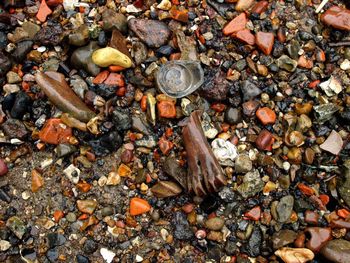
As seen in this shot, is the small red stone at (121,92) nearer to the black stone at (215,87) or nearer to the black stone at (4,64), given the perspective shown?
the black stone at (215,87)

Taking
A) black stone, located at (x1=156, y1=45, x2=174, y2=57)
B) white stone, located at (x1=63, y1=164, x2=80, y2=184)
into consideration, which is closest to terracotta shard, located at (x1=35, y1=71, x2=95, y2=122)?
white stone, located at (x1=63, y1=164, x2=80, y2=184)

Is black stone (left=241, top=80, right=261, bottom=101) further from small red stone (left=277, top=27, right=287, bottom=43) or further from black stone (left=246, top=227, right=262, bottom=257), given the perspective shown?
black stone (left=246, top=227, right=262, bottom=257)

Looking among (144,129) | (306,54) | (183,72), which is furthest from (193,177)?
(306,54)

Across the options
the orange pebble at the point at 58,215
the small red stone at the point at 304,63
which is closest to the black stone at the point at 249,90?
the small red stone at the point at 304,63

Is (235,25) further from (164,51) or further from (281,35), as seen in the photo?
(164,51)

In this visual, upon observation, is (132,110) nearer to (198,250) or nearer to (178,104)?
(178,104)

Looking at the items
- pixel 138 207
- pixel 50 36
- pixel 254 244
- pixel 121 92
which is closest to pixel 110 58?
pixel 121 92
